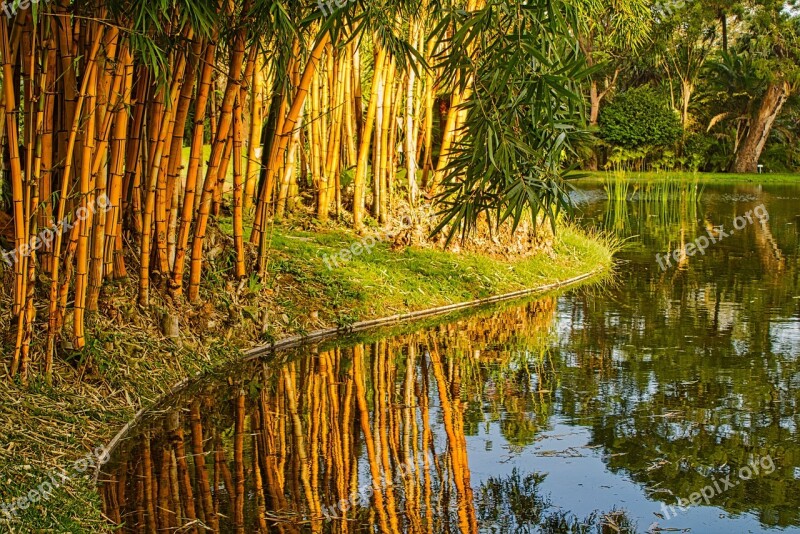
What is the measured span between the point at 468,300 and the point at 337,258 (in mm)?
1255

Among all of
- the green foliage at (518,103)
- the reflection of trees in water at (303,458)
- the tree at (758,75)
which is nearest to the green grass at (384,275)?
the reflection of trees in water at (303,458)

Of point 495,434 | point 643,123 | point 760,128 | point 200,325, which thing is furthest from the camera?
point 643,123

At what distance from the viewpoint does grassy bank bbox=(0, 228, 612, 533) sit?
4.04m

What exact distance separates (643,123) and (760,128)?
11.6ft

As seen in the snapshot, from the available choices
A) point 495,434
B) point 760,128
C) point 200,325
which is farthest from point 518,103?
point 760,128

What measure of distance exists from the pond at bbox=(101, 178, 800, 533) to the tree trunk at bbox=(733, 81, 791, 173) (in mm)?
24369

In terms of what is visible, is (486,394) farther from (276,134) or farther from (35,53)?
(35,53)

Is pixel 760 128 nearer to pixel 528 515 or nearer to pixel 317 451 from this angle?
pixel 317 451

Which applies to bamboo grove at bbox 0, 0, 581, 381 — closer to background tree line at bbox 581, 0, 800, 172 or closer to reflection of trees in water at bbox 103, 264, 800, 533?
reflection of trees in water at bbox 103, 264, 800, 533

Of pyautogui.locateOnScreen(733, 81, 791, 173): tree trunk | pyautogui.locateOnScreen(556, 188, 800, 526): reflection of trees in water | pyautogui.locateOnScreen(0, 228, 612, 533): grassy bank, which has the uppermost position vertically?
pyautogui.locateOnScreen(733, 81, 791, 173): tree trunk

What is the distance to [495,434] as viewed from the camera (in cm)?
508

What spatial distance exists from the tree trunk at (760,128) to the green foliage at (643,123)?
2259mm

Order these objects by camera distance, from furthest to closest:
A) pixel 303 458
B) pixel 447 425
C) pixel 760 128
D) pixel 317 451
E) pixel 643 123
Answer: pixel 643 123
pixel 760 128
pixel 447 425
pixel 317 451
pixel 303 458

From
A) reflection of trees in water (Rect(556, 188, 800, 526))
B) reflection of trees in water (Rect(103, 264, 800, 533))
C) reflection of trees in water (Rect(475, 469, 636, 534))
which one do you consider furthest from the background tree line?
reflection of trees in water (Rect(475, 469, 636, 534))
